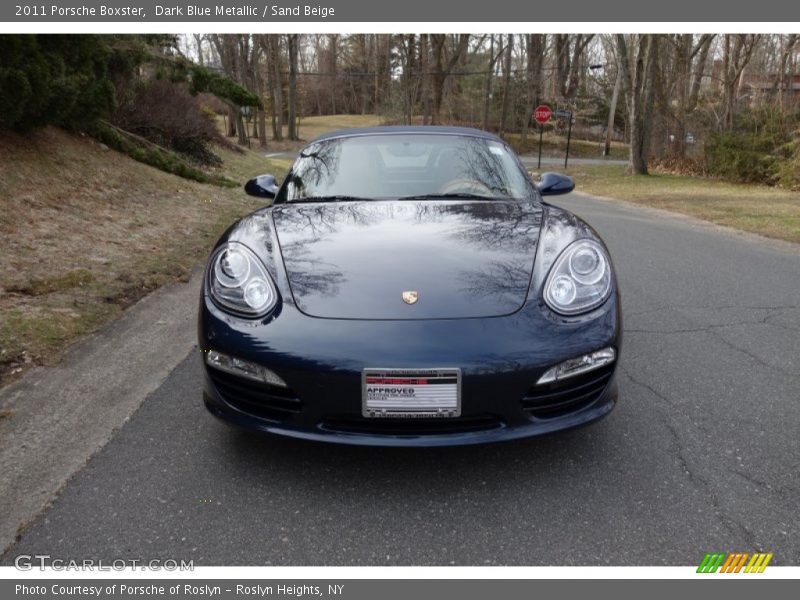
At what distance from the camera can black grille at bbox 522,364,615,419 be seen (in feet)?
7.26

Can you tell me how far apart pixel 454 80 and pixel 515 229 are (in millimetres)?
53819

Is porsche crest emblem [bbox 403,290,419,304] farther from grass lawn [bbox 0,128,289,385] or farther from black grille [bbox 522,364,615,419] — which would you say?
grass lawn [bbox 0,128,289,385]

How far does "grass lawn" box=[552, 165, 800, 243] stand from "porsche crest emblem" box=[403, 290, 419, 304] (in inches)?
305

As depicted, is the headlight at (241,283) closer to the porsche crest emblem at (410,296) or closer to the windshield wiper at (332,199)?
the porsche crest emblem at (410,296)

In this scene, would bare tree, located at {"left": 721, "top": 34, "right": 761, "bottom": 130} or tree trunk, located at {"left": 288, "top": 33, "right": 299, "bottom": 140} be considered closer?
bare tree, located at {"left": 721, "top": 34, "right": 761, "bottom": 130}

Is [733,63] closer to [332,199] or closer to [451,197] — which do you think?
[451,197]

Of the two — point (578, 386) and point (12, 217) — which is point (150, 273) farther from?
point (578, 386)

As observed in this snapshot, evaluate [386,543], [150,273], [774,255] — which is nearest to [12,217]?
[150,273]

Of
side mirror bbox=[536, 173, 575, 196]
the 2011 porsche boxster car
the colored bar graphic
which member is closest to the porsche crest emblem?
the 2011 porsche boxster car

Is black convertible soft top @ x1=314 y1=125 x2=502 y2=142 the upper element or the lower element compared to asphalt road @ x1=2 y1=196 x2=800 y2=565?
upper

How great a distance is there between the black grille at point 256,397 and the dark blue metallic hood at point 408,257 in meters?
0.32

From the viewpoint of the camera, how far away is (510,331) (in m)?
2.21

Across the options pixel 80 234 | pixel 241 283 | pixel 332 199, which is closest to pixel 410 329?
pixel 241 283

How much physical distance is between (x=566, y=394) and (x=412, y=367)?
0.61 m
